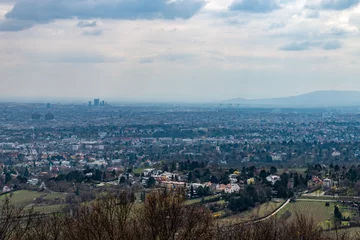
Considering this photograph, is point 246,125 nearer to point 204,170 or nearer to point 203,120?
point 203,120

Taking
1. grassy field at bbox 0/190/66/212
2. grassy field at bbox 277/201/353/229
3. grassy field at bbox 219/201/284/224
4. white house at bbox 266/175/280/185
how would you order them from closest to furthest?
grassy field at bbox 277/201/353/229
grassy field at bbox 219/201/284/224
grassy field at bbox 0/190/66/212
white house at bbox 266/175/280/185

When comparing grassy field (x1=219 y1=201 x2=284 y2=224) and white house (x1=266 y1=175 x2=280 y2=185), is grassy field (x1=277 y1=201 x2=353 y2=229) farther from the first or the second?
white house (x1=266 y1=175 x2=280 y2=185)

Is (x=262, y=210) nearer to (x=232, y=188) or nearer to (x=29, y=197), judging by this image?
(x=232, y=188)

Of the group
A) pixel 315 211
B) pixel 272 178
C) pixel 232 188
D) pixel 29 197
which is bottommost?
pixel 29 197

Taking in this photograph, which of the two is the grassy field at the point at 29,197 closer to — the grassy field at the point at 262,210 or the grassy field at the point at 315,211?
the grassy field at the point at 262,210

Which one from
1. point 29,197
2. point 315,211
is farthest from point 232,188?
point 29,197

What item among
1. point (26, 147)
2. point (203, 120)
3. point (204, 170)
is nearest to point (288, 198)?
point (204, 170)

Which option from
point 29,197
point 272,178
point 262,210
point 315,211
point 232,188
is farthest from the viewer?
point 272,178

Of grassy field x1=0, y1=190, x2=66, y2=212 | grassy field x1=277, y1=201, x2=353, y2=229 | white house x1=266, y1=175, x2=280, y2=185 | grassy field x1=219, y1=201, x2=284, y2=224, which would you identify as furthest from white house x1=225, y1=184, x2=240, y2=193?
grassy field x1=0, y1=190, x2=66, y2=212
